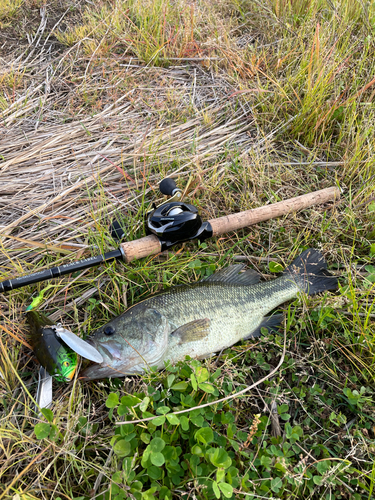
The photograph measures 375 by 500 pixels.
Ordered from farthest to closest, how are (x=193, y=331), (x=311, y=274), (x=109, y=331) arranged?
(x=311, y=274) → (x=193, y=331) → (x=109, y=331)

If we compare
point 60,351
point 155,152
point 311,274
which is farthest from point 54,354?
point 155,152

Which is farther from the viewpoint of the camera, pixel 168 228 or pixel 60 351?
pixel 168 228

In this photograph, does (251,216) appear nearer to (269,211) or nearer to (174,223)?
(269,211)

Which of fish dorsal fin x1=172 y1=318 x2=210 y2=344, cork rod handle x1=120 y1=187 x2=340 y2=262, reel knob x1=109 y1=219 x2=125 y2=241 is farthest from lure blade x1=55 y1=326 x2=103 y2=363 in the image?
reel knob x1=109 y1=219 x2=125 y2=241

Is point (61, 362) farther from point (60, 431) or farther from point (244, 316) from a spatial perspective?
point (244, 316)

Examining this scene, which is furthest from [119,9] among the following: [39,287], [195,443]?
[195,443]

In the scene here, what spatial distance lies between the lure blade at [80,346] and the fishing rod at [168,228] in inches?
18.6

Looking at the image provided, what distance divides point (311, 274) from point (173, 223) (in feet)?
4.23

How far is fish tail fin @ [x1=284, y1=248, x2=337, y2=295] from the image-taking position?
3027 millimetres

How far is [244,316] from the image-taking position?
2859mm

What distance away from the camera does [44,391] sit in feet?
7.71

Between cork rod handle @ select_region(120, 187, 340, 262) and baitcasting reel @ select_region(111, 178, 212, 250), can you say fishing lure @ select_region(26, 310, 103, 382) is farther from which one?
baitcasting reel @ select_region(111, 178, 212, 250)

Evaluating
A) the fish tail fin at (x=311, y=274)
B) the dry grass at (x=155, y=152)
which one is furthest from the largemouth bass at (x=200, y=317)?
the dry grass at (x=155, y=152)

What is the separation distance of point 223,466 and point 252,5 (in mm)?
6084
